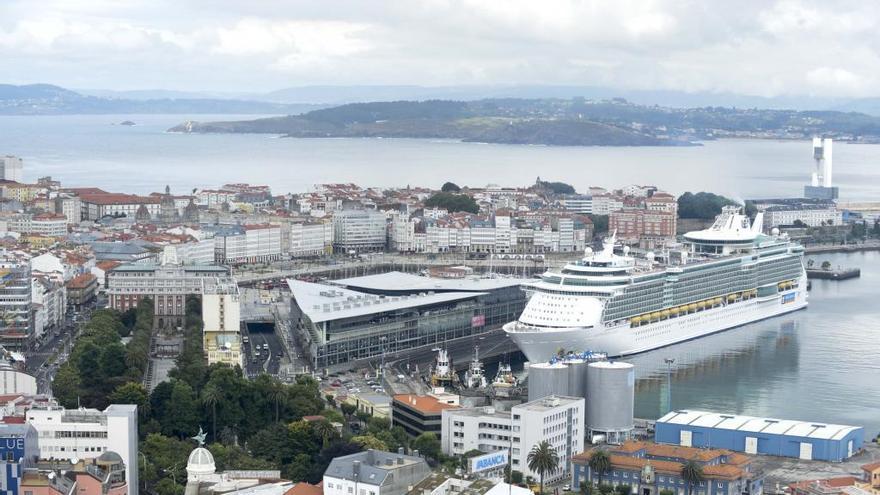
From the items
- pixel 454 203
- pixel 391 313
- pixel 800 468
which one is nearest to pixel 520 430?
pixel 800 468

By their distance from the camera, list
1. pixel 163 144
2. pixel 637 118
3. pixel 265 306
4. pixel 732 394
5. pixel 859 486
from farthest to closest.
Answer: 1. pixel 637 118
2. pixel 163 144
3. pixel 265 306
4. pixel 732 394
5. pixel 859 486

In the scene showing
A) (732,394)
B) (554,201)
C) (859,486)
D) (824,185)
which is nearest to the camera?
(859,486)

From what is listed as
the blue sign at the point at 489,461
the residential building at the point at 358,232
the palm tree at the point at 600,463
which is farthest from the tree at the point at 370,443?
the residential building at the point at 358,232

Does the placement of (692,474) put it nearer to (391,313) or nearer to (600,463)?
(600,463)

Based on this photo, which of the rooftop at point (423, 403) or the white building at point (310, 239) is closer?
the rooftop at point (423, 403)

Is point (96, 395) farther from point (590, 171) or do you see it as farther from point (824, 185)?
point (590, 171)

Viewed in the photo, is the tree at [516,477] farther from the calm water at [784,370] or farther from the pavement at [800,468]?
the calm water at [784,370]

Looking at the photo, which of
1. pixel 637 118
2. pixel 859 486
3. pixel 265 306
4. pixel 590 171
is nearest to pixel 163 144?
pixel 590 171
